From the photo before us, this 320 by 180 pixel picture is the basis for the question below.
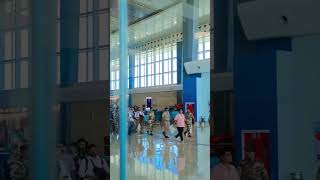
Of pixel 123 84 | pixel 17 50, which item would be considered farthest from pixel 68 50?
pixel 123 84

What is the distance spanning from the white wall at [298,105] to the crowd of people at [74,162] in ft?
5.78

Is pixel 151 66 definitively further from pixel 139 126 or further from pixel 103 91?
pixel 103 91

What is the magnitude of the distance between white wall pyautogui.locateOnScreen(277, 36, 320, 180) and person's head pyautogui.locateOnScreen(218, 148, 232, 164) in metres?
0.41

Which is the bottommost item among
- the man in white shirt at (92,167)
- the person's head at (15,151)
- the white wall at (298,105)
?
the man in white shirt at (92,167)

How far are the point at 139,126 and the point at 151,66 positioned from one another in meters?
17.8

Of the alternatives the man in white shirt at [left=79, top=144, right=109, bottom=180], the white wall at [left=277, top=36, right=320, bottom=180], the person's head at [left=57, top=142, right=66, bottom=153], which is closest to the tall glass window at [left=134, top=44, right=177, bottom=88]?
the man in white shirt at [left=79, top=144, right=109, bottom=180]

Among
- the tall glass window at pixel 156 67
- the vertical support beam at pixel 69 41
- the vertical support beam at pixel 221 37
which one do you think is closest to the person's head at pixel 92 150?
the vertical support beam at pixel 69 41

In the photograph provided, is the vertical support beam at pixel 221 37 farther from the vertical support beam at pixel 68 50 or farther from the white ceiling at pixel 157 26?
the white ceiling at pixel 157 26

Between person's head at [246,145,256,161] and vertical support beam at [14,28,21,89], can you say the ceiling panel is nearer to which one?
vertical support beam at [14,28,21,89]

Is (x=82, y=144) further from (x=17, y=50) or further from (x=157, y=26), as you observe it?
(x=157, y=26)

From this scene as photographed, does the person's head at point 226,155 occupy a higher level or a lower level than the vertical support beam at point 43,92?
lower

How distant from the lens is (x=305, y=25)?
3135 millimetres

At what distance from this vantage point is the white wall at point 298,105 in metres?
3.29

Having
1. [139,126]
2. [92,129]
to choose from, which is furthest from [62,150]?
[139,126]
